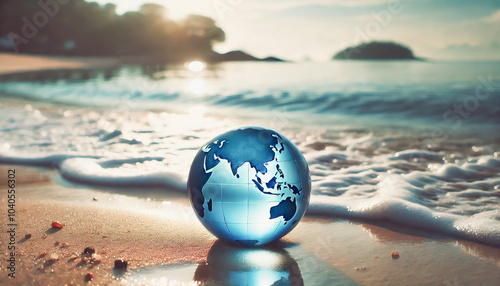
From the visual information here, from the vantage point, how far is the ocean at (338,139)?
4.16 meters

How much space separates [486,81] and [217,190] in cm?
1478

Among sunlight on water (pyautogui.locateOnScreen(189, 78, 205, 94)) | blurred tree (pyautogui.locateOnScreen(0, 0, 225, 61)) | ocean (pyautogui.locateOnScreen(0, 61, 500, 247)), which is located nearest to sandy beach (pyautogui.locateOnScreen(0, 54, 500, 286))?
ocean (pyautogui.locateOnScreen(0, 61, 500, 247))

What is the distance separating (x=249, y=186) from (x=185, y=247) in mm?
713

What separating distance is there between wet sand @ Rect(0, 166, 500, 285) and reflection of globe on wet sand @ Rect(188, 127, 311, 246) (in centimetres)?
22

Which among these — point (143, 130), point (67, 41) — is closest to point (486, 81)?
point (143, 130)

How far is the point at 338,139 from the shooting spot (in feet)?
25.5

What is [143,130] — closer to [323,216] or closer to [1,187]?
[1,187]

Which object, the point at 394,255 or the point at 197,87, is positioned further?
the point at 197,87

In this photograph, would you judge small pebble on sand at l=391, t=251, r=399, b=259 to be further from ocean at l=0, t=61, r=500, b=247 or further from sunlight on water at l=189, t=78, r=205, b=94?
sunlight on water at l=189, t=78, r=205, b=94

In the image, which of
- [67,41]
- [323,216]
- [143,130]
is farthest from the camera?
[67,41]

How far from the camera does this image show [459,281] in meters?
2.63

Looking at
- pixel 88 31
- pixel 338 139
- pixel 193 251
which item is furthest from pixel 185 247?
pixel 88 31

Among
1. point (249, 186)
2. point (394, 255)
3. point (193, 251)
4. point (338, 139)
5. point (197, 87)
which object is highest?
point (197, 87)

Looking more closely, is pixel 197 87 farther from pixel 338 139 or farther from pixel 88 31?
pixel 88 31
